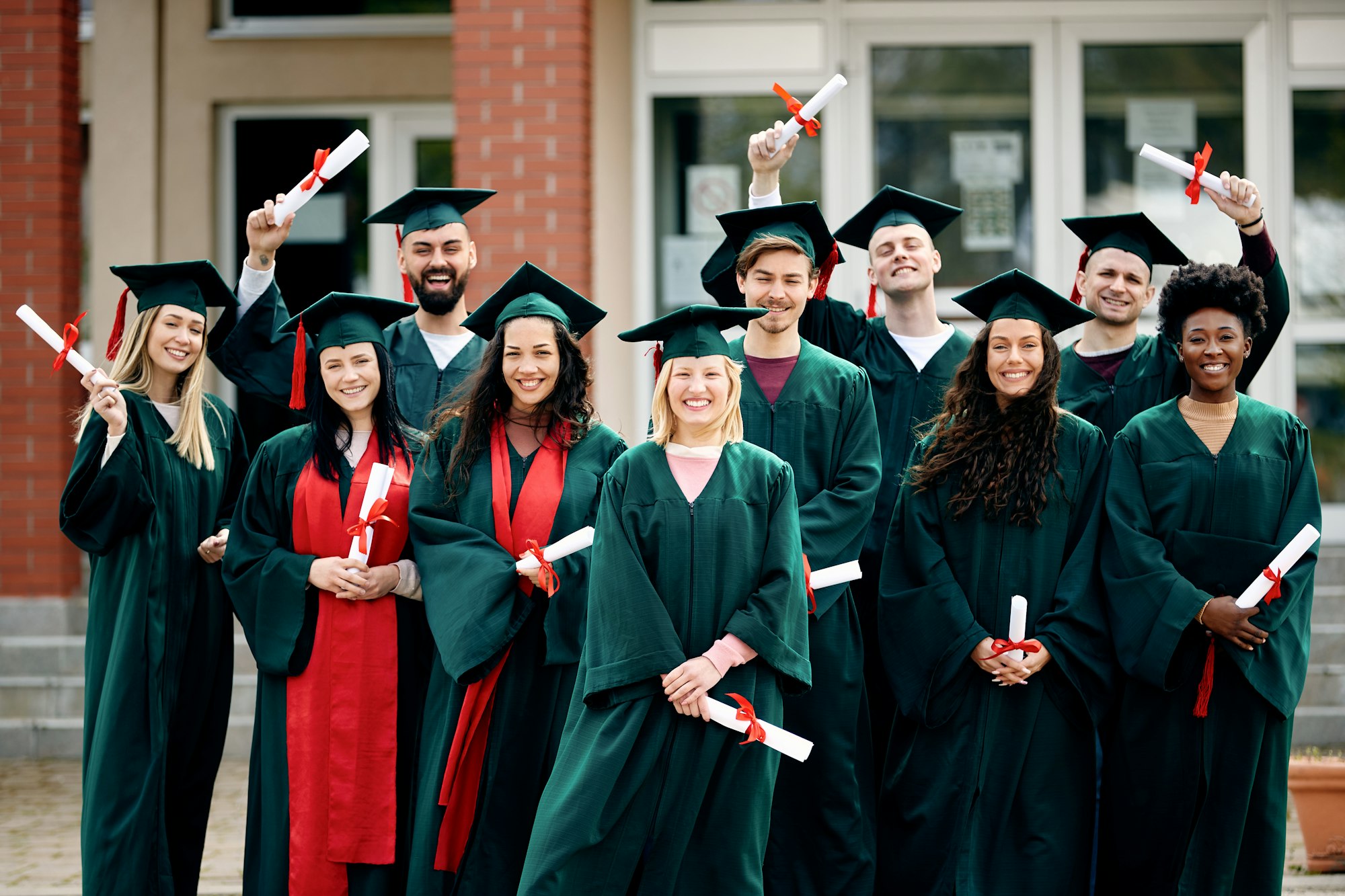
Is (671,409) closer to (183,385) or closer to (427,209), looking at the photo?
(427,209)

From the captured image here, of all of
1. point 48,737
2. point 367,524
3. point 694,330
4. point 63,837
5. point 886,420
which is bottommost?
point 63,837

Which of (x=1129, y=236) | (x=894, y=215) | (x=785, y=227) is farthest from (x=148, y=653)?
(x=1129, y=236)

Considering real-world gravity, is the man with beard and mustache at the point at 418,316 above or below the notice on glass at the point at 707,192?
below

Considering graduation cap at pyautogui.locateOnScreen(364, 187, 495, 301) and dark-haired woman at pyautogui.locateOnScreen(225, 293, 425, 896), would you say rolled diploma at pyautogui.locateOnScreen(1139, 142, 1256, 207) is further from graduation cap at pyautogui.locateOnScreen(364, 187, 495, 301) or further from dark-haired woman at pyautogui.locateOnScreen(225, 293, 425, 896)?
dark-haired woman at pyautogui.locateOnScreen(225, 293, 425, 896)

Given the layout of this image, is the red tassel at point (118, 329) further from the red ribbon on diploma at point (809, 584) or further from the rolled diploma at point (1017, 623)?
the rolled diploma at point (1017, 623)

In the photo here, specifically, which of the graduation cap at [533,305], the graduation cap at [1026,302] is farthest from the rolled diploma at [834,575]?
the graduation cap at [533,305]

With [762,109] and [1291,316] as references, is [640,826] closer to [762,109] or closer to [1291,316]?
[762,109]

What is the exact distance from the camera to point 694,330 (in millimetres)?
3971

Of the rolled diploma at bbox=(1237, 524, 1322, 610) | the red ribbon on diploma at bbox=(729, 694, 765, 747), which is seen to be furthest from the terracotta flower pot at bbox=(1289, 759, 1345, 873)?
the red ribbon on diploma at bbox=(729, 694, 765, 747)

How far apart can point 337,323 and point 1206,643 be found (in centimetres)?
295

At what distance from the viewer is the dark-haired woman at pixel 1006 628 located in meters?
4.29

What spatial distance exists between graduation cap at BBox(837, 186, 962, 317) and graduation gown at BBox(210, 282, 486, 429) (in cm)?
148

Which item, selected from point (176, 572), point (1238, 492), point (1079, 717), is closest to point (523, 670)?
point (176, 572)

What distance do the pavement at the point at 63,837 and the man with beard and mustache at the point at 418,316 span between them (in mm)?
2078
